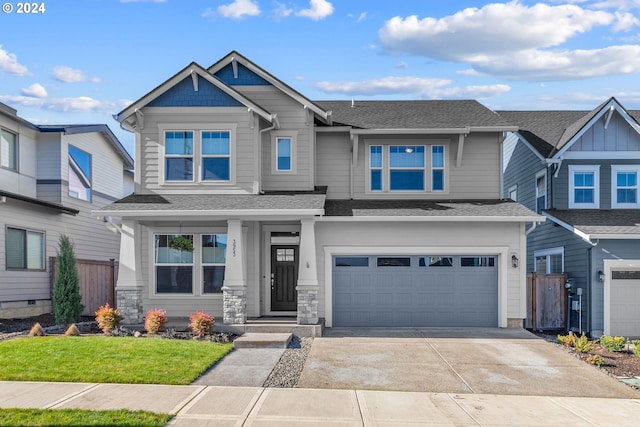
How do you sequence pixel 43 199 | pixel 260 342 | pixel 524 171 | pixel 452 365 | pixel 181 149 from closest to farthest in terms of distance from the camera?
1. pixel 452 365
2. pixel 260 342
3. pixel 181 149
4. pixel 43 199
5. pixel 524 171

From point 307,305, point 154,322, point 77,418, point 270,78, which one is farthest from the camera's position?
point 270,78

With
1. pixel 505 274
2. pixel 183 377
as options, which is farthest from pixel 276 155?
pixel 183 377

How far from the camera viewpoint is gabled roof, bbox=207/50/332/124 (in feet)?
53.8

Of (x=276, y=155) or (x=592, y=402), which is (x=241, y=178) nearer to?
(x=276, y=155)

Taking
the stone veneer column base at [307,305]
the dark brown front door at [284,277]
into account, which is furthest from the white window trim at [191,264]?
the stone veneer column base at [307,305]

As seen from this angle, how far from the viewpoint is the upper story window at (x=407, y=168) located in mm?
17391

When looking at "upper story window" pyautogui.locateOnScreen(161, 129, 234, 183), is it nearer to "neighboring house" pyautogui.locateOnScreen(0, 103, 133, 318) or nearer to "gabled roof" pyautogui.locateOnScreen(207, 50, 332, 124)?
"gabled roof" pyautogui.locateOnScreen(207, 50, 332, 124)

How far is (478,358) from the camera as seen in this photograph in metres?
12.0

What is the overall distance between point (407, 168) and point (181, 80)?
6819 millimetres

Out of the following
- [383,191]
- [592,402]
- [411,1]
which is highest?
[411,1]

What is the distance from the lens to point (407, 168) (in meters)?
17.4

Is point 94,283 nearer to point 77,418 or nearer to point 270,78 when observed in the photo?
point 270,78

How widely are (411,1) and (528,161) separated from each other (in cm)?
771

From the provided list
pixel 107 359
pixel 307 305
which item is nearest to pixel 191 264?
pixel 307 305
